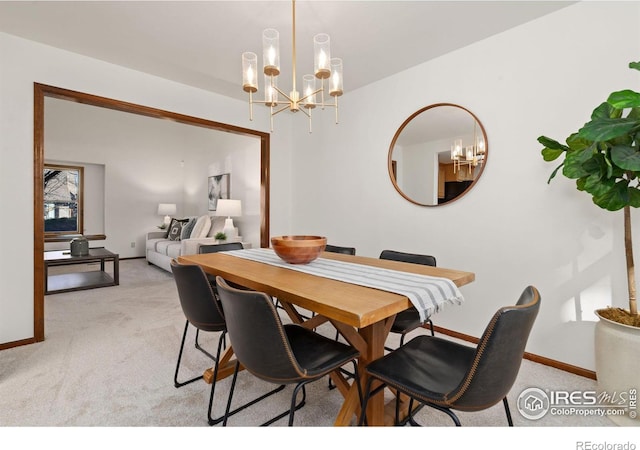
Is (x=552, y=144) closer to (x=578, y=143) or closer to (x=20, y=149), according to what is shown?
(x=578, y=143)

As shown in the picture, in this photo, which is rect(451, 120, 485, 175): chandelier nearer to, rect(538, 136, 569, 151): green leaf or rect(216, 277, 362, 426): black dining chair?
rect(538, 136, 569, 151): green leaf

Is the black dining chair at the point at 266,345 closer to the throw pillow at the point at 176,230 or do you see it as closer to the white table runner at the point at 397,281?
the white table runner at the point at 397,281

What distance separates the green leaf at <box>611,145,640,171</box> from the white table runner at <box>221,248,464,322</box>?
3.02ft

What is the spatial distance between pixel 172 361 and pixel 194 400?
56 cm

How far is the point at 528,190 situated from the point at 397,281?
1470 mm

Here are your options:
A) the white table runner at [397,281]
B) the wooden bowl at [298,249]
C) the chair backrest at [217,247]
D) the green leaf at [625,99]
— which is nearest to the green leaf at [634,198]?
the green leaf at [625,99]

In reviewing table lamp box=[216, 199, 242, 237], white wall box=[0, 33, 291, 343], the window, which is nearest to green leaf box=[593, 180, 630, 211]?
white wall box=[0, 33, 291, 343]

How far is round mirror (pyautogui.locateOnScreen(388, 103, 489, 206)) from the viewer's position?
2.55 m

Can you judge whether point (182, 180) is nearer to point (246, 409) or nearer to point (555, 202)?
point (246, 409)

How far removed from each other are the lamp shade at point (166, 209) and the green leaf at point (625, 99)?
7285 mm

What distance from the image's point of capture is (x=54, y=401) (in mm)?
1722

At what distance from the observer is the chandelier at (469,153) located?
2500 millimetres

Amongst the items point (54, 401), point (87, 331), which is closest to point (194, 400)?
point (54, 401)

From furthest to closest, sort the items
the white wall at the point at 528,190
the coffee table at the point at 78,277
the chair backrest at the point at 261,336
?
the coffee table at the point at 78,277 < the white wall at the point at 528,190 < the chair backrest at the point at 261,336
